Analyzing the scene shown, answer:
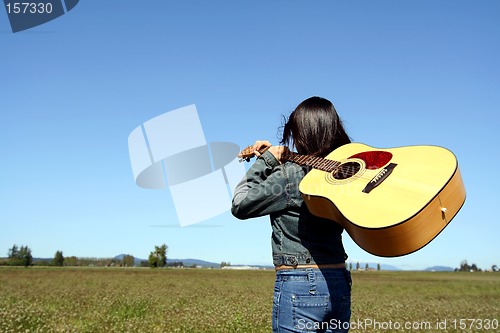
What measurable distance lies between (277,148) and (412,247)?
1013mm

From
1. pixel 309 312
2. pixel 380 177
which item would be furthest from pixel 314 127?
pixel 309 312

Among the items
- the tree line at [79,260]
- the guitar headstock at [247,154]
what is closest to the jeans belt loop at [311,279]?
the guitar headstock at [247,154]

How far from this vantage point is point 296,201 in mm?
2623

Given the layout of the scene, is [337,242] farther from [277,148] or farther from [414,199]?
[277,148]

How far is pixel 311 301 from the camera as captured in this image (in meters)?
2.41

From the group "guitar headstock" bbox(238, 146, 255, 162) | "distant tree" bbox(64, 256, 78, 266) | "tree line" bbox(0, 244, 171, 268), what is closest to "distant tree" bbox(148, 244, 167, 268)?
"tree line" bbox(0, 244, 171, 268)

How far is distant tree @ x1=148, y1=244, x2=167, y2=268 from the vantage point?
5950 inches

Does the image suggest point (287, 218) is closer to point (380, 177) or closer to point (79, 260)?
point (380, 177)

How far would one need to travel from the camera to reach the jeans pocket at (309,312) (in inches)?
93.7

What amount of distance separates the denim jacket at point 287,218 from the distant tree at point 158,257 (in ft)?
505

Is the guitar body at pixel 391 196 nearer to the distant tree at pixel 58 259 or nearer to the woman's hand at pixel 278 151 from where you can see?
the woman's hand at pixel 278 151

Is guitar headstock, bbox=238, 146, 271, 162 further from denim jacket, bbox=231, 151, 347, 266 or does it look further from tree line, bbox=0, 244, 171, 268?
tree line, bbox=0, 244, 171, 268

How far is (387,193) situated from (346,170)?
1.35 ft

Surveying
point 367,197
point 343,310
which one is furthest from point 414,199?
point 343,310
